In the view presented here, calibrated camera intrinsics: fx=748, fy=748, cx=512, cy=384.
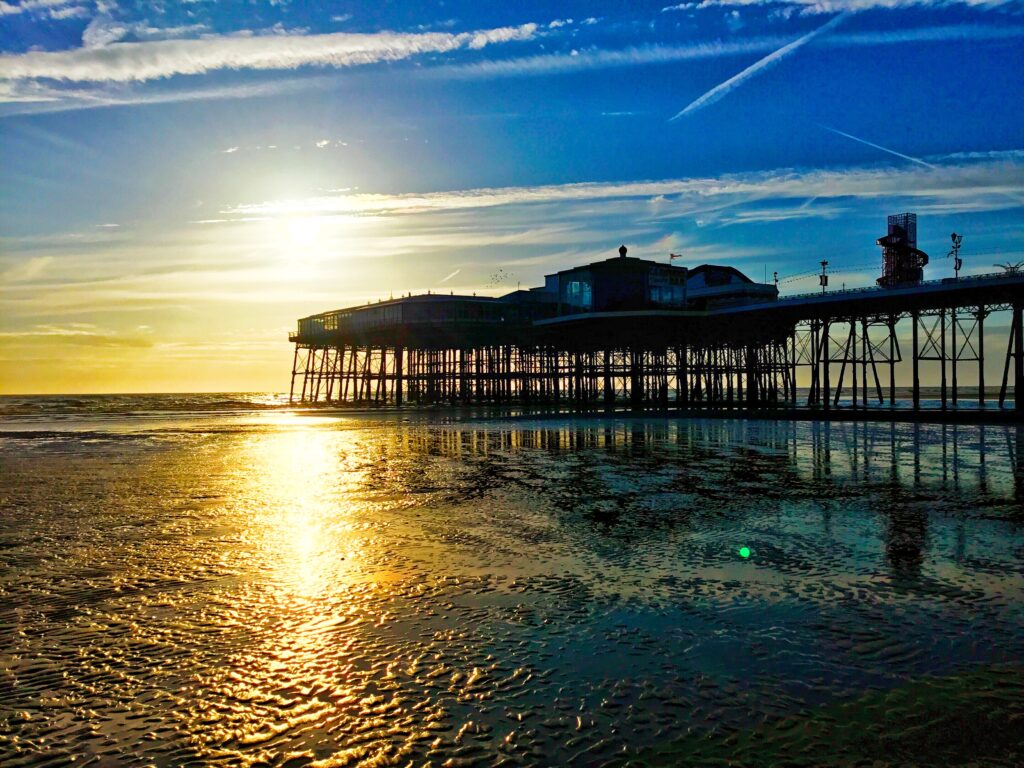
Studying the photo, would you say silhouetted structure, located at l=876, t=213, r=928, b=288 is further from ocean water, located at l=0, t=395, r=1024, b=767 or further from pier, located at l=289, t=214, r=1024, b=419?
ocean water, located at l=0, t=395, r=1024, b=767

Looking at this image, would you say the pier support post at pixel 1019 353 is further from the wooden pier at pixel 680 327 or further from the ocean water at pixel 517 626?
the ocean water at pixel 517 626

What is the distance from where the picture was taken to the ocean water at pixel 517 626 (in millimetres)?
4879

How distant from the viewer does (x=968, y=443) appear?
A: 26500 mm

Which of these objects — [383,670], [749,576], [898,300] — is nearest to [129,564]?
[383,670]

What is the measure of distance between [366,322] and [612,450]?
55258 mm

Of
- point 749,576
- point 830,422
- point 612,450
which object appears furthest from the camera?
point 830,422

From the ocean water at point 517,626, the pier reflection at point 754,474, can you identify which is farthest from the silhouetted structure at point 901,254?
the ocean water at point 517,626

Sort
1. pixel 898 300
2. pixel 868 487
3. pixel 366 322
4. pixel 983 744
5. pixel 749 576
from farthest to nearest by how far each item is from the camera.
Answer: pixel 366 322, pixel 898 300, pixel 868 487, pixel 749 576, pixel 983 744

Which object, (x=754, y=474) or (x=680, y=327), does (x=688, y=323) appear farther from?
(x=754, y=474)

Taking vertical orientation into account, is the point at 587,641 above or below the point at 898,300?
below

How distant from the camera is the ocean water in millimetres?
4879

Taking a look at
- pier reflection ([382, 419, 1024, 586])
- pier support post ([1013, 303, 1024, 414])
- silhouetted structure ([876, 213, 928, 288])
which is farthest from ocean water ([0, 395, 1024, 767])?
silhouetted structure ([876, 213, 928, 288])

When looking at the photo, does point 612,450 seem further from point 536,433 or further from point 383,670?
point 383,670

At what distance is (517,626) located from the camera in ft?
23.2
